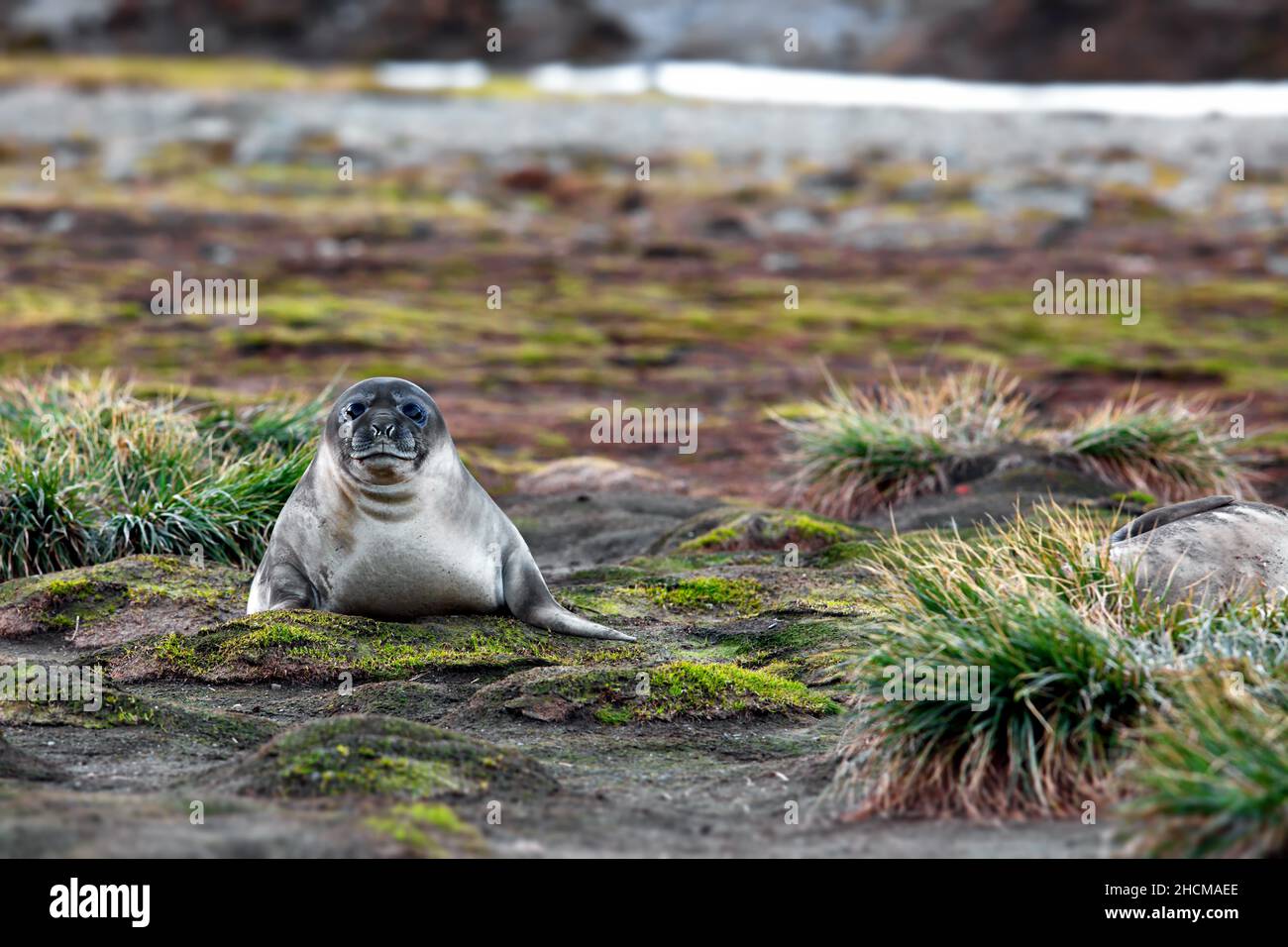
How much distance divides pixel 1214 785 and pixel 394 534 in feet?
15.2

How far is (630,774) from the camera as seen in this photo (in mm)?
6789

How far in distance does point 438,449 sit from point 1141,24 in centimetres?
8131

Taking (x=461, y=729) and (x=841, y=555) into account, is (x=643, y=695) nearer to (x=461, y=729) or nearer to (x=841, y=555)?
(x=461, y=729)

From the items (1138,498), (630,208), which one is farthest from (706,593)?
(630,208)

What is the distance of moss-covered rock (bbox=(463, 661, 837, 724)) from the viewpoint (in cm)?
767

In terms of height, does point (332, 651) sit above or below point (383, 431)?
below

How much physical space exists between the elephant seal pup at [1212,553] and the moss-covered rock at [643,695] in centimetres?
162

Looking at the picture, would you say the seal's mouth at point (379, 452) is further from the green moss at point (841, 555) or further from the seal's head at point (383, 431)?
the green moss at point (841, 555)

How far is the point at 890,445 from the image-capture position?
1419 cm

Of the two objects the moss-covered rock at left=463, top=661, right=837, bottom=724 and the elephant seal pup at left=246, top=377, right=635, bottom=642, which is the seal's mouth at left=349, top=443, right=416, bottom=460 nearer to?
the elephant seal pup at left=246, top=377, right=635, bottom=642

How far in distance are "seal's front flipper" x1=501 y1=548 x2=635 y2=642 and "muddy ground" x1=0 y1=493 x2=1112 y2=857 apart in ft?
0.36

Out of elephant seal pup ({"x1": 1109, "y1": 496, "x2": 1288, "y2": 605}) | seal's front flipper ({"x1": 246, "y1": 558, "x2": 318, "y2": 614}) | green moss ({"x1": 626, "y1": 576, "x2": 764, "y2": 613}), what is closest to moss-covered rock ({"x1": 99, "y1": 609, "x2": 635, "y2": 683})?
seal's front flipper ({"x1": 246, "y1": 558, "x2": 318, "y2": 614})

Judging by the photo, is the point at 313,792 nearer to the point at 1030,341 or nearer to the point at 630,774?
the point at 630,774

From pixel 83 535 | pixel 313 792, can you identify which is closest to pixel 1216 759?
pixel 313 792
